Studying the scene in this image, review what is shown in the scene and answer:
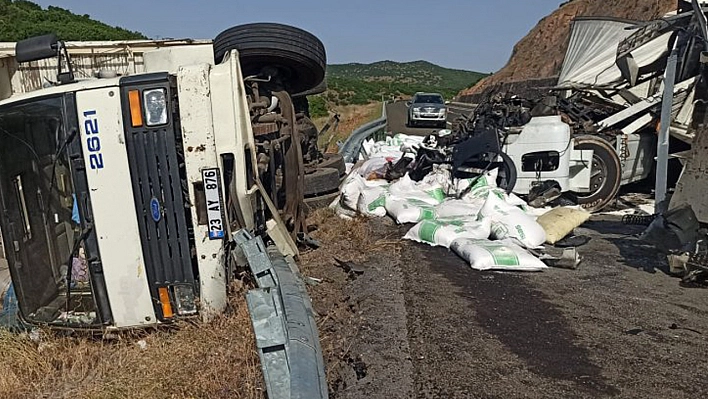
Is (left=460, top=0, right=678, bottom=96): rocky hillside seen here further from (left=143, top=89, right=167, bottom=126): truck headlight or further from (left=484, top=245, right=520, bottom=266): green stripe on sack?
(left=143, top=89, right=167, bottom=126): truck headlight

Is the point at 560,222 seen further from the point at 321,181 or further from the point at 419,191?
the point at 321,181

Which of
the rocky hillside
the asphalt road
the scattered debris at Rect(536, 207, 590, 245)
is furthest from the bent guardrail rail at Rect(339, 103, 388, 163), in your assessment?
the rocky hillside

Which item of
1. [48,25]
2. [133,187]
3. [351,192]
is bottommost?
[351,192]

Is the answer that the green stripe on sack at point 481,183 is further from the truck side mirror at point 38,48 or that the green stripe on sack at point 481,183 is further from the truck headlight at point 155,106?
the truck side mirror at point 38,48

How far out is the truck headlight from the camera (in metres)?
3.51

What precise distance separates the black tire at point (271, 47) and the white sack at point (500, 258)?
2.24 meters

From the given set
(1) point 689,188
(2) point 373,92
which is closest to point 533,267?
(1) point 689,188

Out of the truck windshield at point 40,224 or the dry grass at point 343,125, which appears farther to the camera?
the dry grass at point 343,125

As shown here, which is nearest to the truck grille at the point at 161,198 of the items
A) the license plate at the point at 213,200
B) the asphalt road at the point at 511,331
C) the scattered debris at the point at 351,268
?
the license plate at the point at 213,200

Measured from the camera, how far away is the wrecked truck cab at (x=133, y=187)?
11.6 ft

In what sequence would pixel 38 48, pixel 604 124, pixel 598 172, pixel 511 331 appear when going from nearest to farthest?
pixel 511 331 → pixel 38 48 → pixel 598 172 → pixel 604 124

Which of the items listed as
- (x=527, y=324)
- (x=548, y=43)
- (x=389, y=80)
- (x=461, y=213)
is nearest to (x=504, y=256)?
(x=527, y=324)

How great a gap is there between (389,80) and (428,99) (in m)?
65.4

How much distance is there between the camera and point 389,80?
90.5 metres
